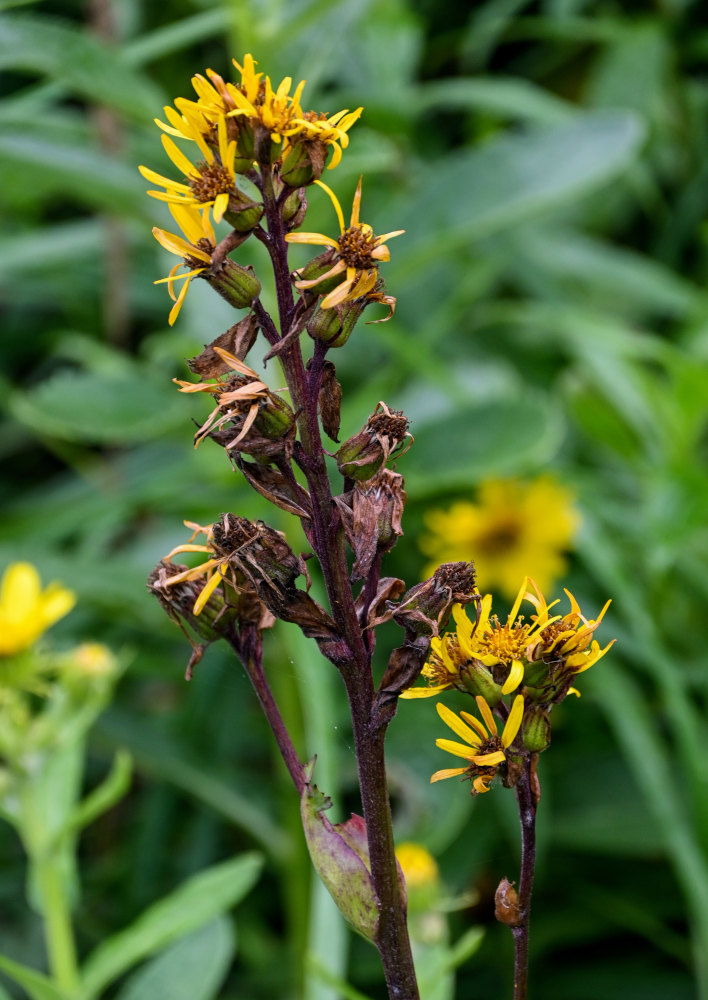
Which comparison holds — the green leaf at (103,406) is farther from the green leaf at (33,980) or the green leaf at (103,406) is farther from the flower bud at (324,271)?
the flower bud at (324,271)

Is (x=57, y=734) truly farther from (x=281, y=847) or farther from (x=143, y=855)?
(x=143, y=855)

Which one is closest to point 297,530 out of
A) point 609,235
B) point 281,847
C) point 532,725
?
point 281,847

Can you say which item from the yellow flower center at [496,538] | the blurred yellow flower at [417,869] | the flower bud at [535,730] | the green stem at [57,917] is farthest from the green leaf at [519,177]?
the flower bud at [535,730]

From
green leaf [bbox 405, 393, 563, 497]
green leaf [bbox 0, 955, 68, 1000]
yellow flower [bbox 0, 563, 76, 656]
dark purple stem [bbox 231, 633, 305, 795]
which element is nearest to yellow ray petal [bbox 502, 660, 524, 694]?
dark purple stem [bbox 231, 633, 305, 795]

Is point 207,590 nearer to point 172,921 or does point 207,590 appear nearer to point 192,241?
point 192,241

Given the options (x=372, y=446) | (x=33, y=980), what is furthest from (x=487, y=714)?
(x=33, y=980)
